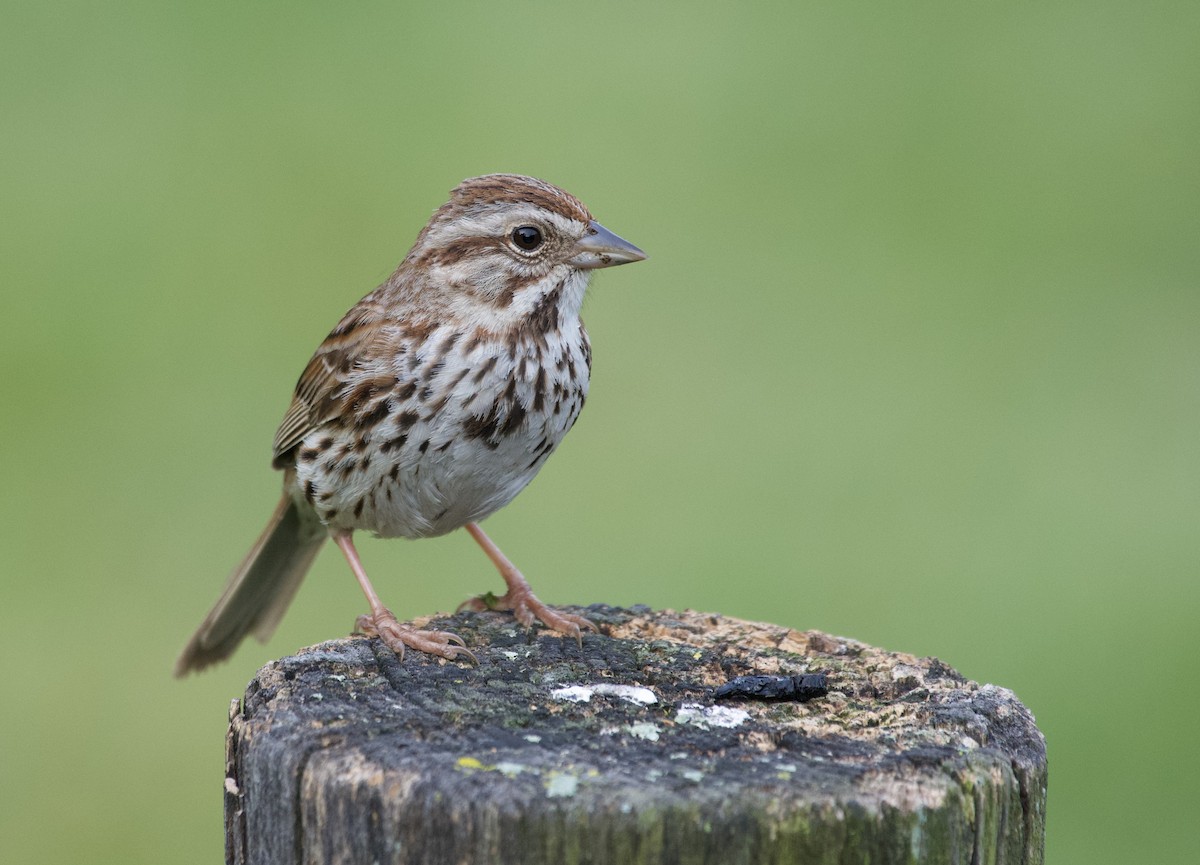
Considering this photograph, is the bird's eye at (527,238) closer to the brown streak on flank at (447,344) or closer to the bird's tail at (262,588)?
the brown streak on flank at (447,344)

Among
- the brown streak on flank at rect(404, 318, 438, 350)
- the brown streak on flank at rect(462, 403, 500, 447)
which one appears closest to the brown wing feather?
the brown streak on flank at rect(404, 318, 438, 350)

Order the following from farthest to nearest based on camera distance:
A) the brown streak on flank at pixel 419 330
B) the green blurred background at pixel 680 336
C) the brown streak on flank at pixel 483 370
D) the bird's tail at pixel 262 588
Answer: the green blurred background at pixel 680 336
the bird's tail at pixel 262 588
the brown streak on flank at pixel 419 330
the brown streak on flank at pixel 483 370

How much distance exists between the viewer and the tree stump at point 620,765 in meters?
3.22

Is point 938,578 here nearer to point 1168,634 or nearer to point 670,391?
point 1168,634

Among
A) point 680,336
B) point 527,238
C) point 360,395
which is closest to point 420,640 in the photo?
point 360,395

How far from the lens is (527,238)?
5.51 metres

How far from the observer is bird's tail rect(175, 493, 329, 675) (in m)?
6.49

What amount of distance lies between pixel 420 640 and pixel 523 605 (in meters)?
0.85

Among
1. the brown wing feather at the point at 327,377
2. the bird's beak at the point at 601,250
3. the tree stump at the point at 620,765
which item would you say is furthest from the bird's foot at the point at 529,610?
the bird's beak at the point at 601,250

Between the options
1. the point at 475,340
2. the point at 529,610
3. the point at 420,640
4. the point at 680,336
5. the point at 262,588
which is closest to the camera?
the point at 420,640

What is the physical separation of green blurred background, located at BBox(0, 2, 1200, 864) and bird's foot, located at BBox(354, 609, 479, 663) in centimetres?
356

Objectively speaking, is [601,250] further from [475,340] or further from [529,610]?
[529,610]

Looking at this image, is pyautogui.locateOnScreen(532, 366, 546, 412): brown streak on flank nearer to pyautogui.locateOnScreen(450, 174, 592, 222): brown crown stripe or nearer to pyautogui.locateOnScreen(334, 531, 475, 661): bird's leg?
pyautogui.locateOnScreen(450, 174, 592, 222): brown crown stripe

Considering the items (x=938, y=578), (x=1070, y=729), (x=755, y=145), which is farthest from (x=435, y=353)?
(x=755, y=145)
